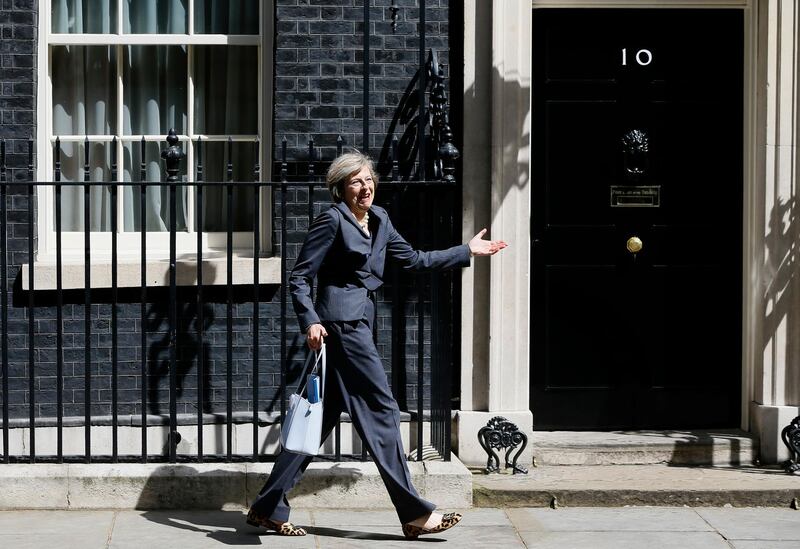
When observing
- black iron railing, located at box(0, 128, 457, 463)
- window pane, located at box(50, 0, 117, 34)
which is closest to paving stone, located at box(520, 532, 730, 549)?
black iron railing, located at box(0, 128, 457, 463)

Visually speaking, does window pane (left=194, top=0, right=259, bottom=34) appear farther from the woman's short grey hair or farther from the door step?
the door step

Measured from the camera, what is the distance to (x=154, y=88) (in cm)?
801

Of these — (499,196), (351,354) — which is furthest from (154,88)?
(351,354)

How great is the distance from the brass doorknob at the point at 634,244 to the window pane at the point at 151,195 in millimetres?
2594

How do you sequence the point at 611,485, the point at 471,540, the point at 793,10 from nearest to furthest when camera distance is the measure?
the point at 471,540 → the point at 611,485 → the point at 793,10

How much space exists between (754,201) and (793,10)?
109 cm

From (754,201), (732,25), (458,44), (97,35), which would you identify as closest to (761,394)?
(754,201)

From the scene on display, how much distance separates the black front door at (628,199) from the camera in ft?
26.2

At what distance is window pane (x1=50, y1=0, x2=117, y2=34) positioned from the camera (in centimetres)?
789

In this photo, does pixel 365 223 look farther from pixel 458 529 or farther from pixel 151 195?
pixel 151 195

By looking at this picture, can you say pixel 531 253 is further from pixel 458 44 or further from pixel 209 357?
pixel 209 357

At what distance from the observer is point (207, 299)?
768 cm

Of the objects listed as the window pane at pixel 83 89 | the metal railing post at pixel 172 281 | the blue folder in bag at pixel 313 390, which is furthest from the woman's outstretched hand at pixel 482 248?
the window pane at pixel 83 89

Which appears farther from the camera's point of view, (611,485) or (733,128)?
(733,128)
